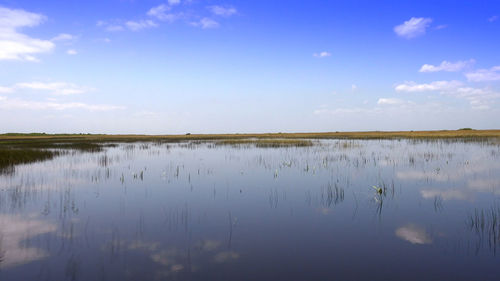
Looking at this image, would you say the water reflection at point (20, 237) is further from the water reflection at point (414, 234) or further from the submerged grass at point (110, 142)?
the submerged grass at point (110, 142)

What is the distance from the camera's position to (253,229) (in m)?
6.70

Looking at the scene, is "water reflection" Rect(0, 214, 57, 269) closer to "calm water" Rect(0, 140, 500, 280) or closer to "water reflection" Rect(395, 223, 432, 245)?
"calm water" Rect(0, 140, 500, 280)

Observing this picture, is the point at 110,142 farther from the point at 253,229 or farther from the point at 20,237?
the point at 253,229

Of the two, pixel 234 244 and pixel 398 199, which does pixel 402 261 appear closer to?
pixel 234 244

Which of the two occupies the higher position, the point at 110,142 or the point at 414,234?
the point at 110,142

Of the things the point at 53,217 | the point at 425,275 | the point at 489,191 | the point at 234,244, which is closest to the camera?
the point at 425,275

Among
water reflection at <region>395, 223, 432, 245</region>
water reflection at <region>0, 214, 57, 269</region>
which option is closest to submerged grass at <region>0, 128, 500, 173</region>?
water reflection at <region>0, 214, 57, 269</region>

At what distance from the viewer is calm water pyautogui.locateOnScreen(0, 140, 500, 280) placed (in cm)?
482

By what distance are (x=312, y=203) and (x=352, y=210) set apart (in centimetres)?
128

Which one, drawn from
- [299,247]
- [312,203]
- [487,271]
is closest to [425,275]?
[487,271]

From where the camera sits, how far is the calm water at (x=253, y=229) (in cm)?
482

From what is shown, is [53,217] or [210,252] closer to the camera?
[210,252]

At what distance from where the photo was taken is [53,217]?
7.73 meters

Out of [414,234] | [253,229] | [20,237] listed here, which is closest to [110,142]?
[20,237]
